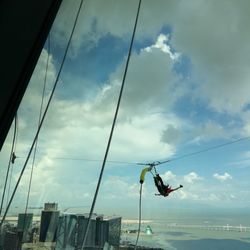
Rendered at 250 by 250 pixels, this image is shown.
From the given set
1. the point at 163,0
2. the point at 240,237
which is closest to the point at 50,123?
the point at 163,0

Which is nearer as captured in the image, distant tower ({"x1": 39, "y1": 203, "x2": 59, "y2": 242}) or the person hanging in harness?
distant tower ({"x1": 39, "y1": 203, "x2": 59, "y2": 242})

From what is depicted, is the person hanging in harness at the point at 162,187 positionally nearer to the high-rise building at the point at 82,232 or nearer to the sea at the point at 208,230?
the sea at the point at 208,230

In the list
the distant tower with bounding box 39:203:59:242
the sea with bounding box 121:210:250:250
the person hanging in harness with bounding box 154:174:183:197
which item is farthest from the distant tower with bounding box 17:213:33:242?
the sea with bounding box 121:210:250:250

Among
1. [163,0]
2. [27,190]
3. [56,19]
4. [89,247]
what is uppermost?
[163,0]

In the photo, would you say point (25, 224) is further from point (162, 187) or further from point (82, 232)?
point (162, 187)

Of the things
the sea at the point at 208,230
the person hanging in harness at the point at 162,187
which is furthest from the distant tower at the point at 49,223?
the sea at the point at 208,230

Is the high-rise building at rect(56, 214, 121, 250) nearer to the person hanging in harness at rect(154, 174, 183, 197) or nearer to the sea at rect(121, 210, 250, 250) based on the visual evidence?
the person hanging in harness at rect(154, 174, 183, 197)

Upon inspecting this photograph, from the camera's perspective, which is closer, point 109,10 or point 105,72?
point 109,10

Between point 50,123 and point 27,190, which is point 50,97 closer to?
point 50,123

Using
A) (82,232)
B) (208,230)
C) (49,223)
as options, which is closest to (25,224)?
(49,223)
